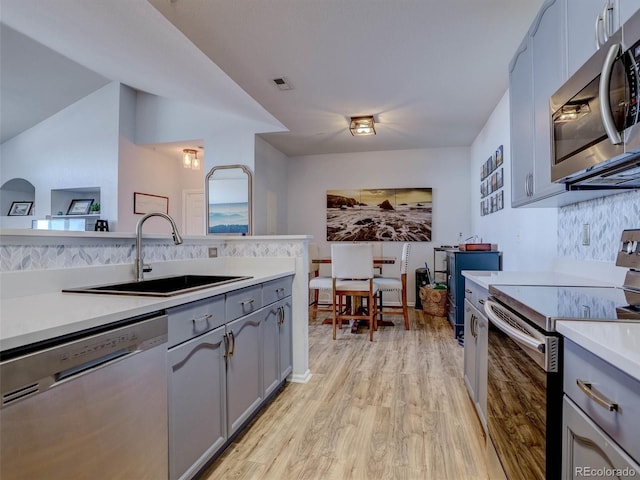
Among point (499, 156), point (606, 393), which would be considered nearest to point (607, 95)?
point (606, 393)

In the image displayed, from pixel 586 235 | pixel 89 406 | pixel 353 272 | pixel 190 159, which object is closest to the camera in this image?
pixel 89 406

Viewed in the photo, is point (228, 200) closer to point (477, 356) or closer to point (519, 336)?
point (477, 356)

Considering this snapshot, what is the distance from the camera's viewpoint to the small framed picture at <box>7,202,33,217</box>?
18.0 feet

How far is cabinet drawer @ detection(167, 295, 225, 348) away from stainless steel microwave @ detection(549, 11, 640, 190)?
1513 millimetres

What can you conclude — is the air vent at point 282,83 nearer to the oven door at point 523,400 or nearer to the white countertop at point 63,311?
the white countertop at point 63,311

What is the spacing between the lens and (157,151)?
5.30 m

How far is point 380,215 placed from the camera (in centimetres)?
538

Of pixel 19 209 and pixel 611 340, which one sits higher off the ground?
pixel 19 209

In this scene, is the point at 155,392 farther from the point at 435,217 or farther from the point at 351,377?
the point at 435,217

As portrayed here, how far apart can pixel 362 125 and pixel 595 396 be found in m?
3.63

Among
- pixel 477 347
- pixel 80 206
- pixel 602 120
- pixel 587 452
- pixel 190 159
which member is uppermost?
pixel 190 159

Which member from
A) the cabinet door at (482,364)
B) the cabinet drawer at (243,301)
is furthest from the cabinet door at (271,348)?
the cabinet door at (482,364)

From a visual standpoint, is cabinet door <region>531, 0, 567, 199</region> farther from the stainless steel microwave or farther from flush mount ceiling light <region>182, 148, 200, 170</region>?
flush mount ceiling light <region>182, 148, 200, 170</region>

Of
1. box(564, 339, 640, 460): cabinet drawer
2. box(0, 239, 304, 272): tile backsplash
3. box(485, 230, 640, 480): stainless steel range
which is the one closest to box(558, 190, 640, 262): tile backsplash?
box(485, 230, 640, 480): stainless steel range
